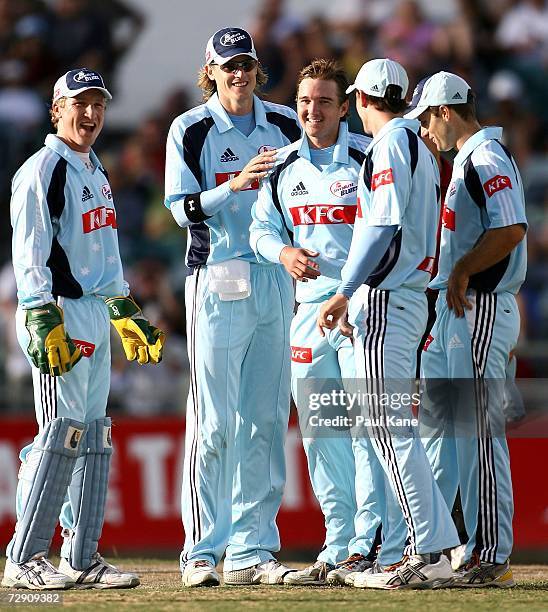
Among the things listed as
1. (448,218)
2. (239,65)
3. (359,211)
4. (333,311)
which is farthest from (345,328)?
(239,65)

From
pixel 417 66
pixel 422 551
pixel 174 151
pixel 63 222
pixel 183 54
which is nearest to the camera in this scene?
pixel 422 551

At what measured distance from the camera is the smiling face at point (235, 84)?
19.5 feet

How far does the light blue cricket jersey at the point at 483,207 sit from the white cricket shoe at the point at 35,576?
2.16 m

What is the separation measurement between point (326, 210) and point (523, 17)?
8.54m

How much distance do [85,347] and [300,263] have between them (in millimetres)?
1009

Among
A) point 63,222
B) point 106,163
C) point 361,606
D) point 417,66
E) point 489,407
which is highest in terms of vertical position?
point 417,66

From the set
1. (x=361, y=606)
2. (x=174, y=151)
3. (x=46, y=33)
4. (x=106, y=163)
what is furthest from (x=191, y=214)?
(x=46, y=33)

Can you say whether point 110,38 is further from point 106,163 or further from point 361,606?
point 361,606

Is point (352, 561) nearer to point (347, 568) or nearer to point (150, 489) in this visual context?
point (347, 568)

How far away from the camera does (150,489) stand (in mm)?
8172

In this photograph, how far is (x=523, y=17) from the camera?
44.1 feet

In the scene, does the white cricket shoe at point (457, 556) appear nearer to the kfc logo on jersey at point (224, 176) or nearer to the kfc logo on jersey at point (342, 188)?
the kfc logo on jersey at point (342, 188)

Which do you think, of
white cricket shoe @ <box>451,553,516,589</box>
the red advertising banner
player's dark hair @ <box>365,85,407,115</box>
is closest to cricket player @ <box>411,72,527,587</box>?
white cricket shoe @ <box>451,553,516,589</box>

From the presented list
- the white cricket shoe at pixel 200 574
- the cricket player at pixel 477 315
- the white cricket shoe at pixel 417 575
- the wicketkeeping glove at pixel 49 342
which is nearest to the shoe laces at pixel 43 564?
the white cricket shoe at pixel 200 574
